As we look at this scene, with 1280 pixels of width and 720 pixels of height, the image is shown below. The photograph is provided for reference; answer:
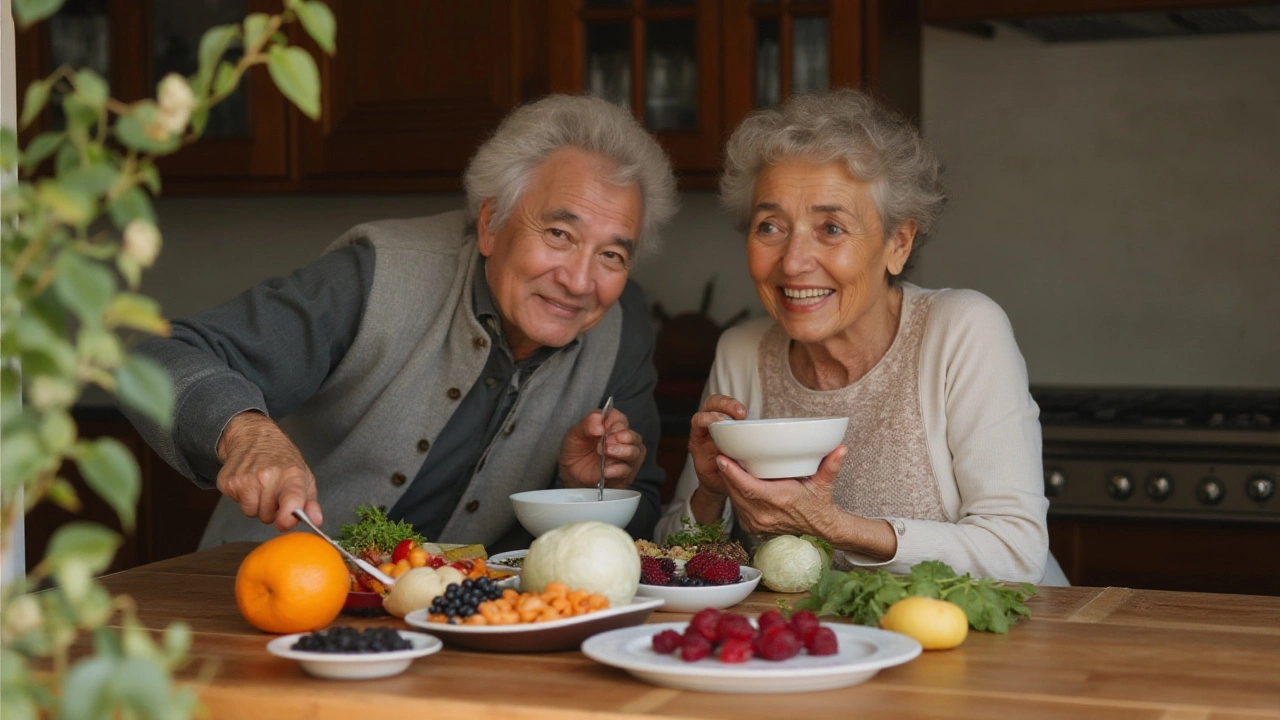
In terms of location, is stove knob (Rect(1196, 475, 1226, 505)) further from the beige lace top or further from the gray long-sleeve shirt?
the gray long-sleeve shirt

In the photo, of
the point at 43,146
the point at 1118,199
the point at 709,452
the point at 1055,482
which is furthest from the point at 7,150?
the point at 1118,199

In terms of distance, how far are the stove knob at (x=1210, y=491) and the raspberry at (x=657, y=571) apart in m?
1.65

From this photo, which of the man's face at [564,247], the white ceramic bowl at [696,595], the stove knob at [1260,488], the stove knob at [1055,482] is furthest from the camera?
the stove knob at [1055,482]

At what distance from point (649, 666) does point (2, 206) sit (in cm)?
62

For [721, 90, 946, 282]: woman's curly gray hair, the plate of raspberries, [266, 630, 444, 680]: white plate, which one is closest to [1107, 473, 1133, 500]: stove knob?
[721, 90, 946, 282]: woman's curly gray hair

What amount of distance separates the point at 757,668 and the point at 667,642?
88 mm

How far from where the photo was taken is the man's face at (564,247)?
218 cm

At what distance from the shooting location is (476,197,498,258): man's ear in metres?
2.28

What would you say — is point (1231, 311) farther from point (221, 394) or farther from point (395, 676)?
point (395, 676)

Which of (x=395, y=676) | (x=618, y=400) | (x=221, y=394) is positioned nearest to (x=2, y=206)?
(x=395, y=676)

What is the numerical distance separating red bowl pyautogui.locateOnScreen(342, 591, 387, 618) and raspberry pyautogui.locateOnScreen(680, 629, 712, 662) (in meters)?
0.45

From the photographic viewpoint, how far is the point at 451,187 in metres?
3.56

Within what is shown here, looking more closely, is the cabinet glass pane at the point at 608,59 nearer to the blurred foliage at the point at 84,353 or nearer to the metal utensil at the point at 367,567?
the metal utensil at the point at 367,567

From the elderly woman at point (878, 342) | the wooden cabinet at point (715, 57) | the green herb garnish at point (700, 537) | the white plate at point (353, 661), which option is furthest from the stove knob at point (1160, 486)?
the white plate at point (353, 661)
